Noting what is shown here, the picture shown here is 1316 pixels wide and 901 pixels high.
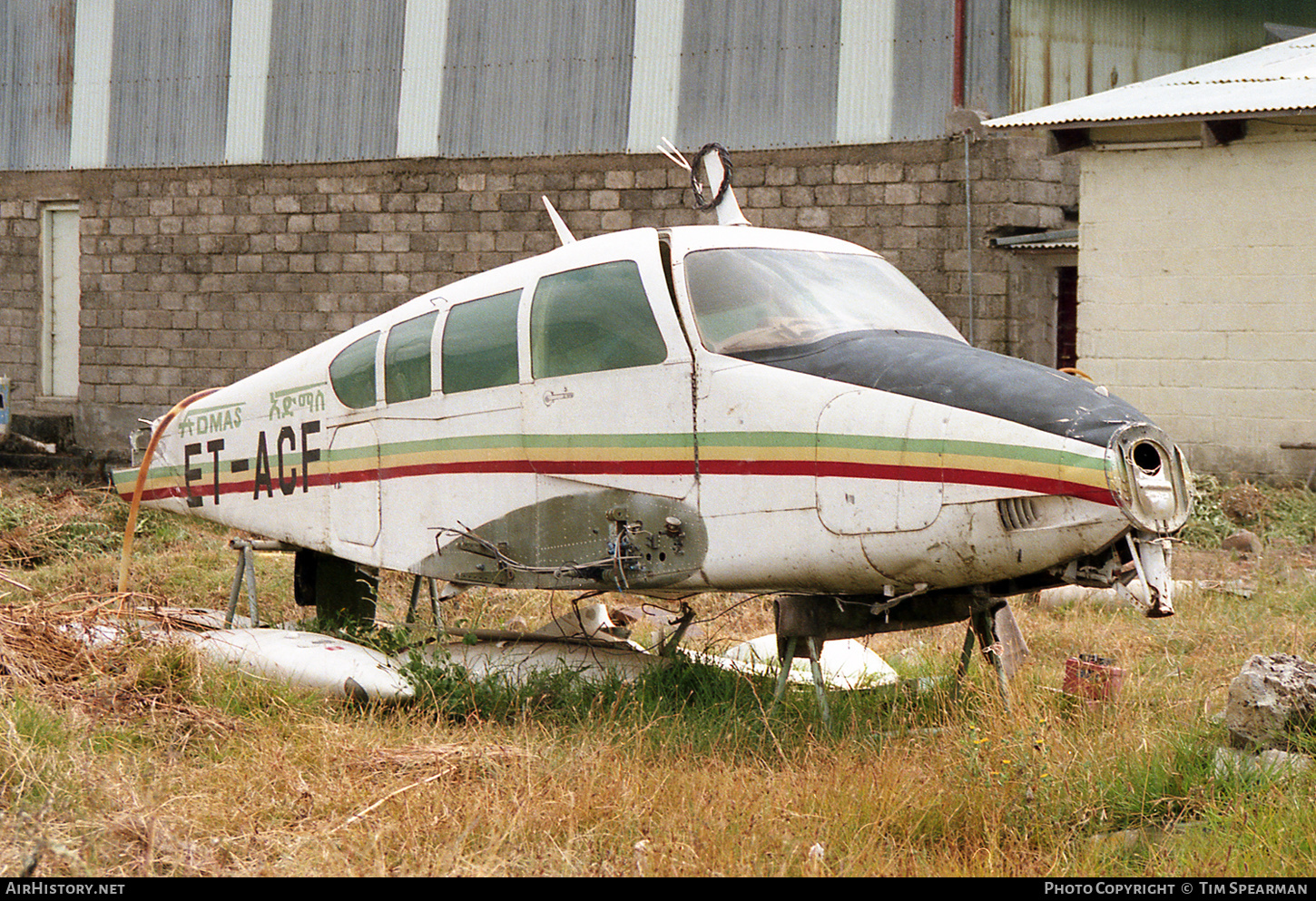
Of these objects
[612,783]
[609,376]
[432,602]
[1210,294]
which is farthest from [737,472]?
[1210,294]

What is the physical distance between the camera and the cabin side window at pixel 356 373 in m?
7.75

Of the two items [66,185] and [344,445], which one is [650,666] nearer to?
[344,445]

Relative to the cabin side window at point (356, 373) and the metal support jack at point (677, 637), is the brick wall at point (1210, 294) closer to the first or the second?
the metal support jack at point (677, 637)

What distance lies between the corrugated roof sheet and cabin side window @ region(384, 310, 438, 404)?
25.9ft

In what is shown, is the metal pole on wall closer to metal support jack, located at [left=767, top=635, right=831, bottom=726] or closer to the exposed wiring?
the exposed wiring

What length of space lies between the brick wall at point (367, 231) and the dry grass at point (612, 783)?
332 inches

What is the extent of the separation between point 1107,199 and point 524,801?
34.8 feet

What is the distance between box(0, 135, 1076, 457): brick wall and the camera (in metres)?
15.1

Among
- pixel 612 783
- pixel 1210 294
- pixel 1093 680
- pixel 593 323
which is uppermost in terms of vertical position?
pixel 1210 294

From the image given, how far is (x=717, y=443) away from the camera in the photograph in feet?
19.9

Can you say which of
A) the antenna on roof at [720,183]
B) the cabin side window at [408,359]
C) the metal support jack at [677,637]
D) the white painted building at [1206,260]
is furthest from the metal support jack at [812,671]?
the white painted building at [1206,260]

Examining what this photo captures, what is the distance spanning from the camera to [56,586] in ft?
36.3

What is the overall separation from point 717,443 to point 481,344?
5.32 feet

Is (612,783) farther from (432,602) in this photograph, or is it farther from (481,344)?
(432,602)
